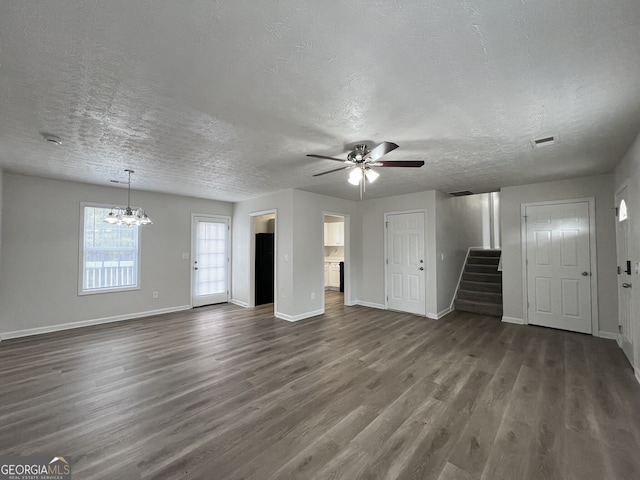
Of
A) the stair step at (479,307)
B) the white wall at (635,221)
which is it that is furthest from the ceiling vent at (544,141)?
the stair step at (479,307)

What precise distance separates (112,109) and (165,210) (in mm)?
3873

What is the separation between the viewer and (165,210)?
5.66 metres

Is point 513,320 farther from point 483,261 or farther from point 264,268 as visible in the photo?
point 264,268

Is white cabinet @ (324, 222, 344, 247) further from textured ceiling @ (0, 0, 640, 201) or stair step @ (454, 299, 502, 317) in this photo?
textured ceiling @ (0, 0, 640, 201)

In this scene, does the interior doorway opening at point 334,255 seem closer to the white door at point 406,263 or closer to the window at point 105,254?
the white door at point 406,263

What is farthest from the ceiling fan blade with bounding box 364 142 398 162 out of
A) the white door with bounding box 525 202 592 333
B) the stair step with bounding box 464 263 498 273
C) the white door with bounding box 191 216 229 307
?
the stair step with bounding box 464 263 498 273

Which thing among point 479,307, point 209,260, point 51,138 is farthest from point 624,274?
point 209,260

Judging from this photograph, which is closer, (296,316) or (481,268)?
(296,316)

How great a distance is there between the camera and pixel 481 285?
598 centimetres

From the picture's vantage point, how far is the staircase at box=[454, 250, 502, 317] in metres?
5.50

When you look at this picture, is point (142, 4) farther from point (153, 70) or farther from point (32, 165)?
point (32, 165)

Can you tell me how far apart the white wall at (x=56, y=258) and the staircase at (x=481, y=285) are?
252 inches

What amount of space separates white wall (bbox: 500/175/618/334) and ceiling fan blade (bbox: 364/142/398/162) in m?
3.80

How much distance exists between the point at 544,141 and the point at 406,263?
10.7 ft
